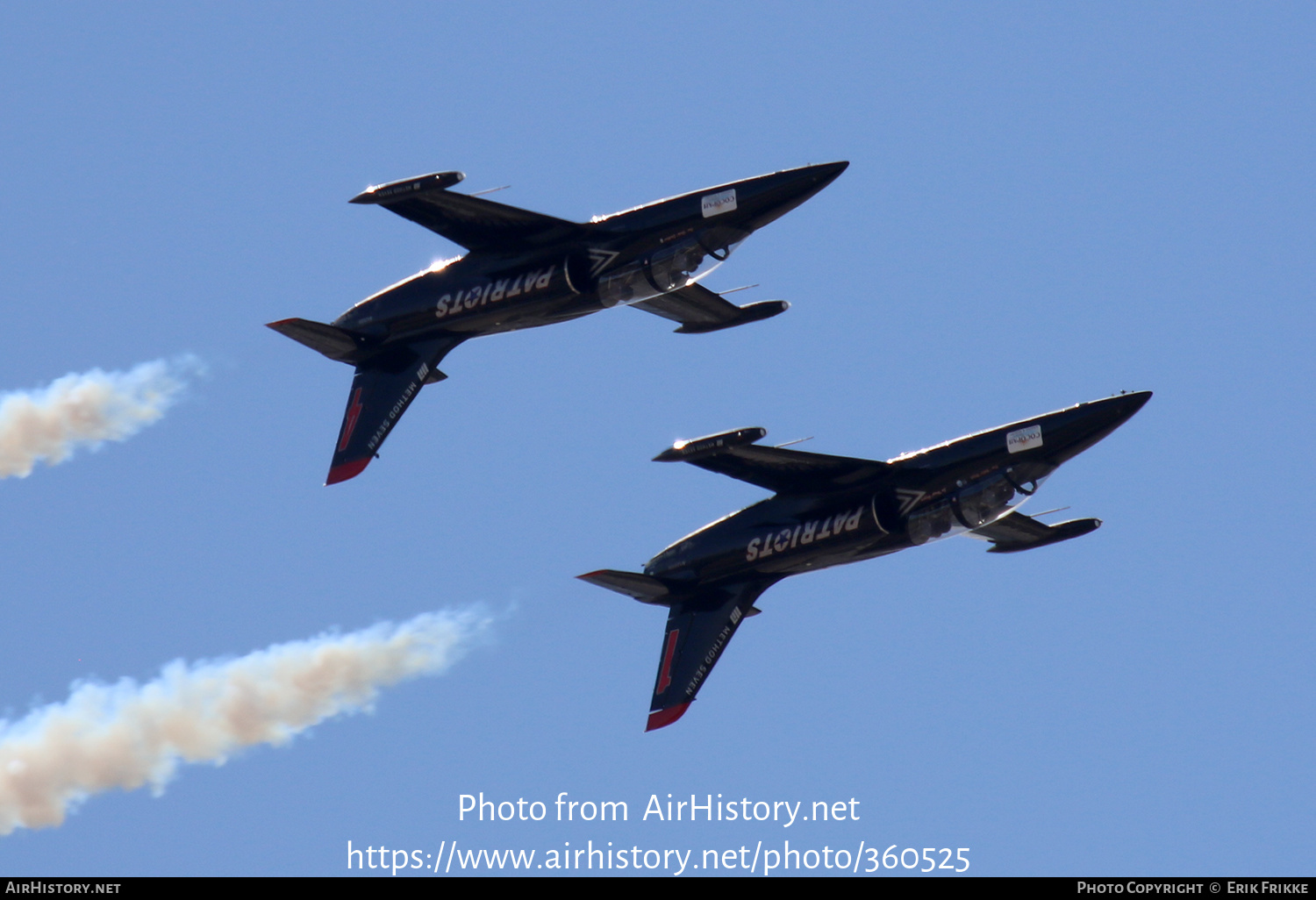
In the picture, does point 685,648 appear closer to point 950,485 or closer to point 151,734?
point 950,485

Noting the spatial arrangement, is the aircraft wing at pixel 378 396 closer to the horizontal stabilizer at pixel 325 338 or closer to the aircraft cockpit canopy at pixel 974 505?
the horizontal stabilizer at pixel 325 338

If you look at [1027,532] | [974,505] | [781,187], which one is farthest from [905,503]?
[781,187]

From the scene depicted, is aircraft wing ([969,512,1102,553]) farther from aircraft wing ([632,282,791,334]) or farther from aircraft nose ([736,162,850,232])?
aircraft nose ([736,162,850,232])

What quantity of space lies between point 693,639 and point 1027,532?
1017 cm

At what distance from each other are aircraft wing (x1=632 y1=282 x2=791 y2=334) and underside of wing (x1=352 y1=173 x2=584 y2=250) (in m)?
4.50

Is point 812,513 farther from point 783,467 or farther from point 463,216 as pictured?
point 463,216

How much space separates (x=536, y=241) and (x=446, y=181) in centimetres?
291

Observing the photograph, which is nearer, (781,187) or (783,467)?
(783,467)

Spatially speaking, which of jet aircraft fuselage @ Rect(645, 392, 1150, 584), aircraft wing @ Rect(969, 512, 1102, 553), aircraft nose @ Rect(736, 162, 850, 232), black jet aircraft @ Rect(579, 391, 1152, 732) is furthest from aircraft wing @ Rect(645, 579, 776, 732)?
aircraft nose @ Rect(736, 162, 850, 232)

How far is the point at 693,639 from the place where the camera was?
222ft
